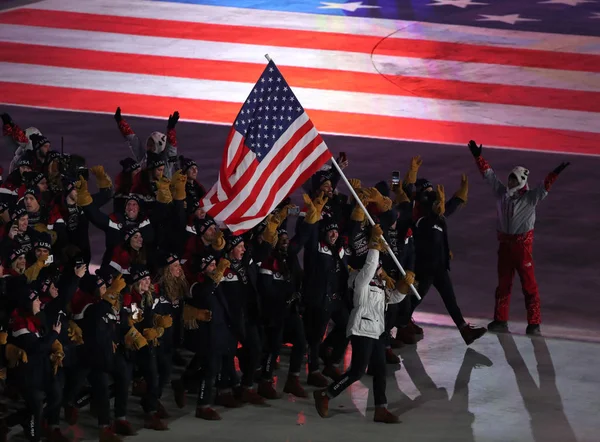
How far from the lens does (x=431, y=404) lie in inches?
576

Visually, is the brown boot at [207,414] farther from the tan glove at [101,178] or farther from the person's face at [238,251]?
the tan glove at [101,178]

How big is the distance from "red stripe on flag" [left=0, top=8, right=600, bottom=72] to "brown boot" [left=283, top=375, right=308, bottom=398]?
14929 millimetres

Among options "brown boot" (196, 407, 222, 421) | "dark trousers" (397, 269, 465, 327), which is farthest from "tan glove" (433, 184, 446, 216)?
"brown boot" (196, 407, 222, 421)

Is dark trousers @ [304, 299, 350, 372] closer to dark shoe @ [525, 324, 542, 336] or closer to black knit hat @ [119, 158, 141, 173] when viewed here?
dark shoe @ [525, 324, 542, 336]

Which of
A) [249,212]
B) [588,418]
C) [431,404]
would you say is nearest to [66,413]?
[249,212]

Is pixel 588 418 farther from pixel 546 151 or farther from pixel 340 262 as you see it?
pixel 546 151

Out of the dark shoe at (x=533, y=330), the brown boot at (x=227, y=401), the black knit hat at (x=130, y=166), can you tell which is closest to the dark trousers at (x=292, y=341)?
the brown boot at (x=227, y=401)

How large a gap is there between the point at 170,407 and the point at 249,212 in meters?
2.11

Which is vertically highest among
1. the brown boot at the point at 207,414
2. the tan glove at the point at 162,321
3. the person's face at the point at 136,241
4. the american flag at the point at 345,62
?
the american flag at the point at 345,62

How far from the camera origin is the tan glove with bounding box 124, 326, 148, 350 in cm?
1345

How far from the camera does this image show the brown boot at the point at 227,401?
566 inches

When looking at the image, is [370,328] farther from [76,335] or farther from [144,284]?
[76,335]

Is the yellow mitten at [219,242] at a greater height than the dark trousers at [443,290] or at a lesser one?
greater

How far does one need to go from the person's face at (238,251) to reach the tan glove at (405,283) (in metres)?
1.57
